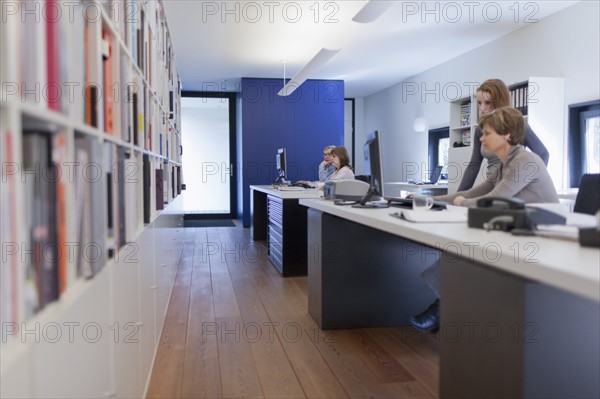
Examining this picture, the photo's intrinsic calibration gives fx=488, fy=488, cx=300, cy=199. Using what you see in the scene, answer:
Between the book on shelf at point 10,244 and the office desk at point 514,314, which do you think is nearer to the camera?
the book on shelf at point 10,244

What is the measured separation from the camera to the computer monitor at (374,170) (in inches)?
107

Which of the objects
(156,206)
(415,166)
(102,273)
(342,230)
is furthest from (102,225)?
(415,166)

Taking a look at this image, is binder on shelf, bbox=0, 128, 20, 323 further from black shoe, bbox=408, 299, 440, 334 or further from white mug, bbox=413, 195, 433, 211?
black shoe, bbox=408, 299, 440, 334

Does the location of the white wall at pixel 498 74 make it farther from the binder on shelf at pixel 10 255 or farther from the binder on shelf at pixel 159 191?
the binder on shelf at pixel 10 255

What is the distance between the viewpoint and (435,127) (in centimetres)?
811

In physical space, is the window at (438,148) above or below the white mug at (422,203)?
above

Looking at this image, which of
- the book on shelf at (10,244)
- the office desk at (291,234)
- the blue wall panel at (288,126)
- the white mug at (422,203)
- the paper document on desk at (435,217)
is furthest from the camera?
the blue wall panel at (288,126)

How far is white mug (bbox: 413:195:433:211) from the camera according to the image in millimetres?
2148

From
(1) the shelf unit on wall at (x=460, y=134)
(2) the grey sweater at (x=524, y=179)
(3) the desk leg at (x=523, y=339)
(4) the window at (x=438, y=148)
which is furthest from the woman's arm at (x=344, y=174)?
(3) the desk leg at (x=523, y=339)

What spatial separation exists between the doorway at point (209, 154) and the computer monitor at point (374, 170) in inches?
303

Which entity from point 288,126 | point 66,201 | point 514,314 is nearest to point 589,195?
point 514,314

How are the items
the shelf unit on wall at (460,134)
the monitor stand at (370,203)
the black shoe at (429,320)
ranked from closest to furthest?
the monitor stand at (370,203), the black shoe at (429,320), the shelf unit on wall at (460,134)

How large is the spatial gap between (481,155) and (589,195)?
0.63 meters

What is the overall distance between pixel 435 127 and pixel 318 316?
569 cm
